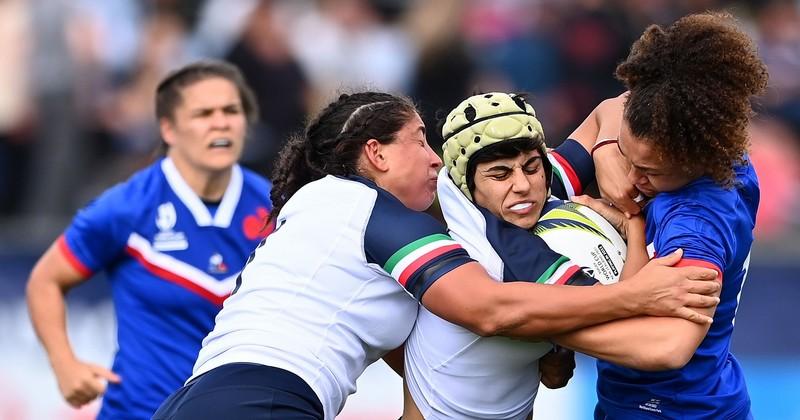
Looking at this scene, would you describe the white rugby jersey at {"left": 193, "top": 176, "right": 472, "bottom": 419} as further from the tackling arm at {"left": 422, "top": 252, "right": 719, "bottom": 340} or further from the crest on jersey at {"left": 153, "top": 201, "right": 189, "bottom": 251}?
the crest on jersey at {"left": 153, "top": 201, "right": 189, "bottom": 251}

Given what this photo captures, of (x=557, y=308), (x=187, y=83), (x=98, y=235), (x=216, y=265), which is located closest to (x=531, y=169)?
(x=557, y=308)

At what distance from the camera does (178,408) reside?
11.1 ft

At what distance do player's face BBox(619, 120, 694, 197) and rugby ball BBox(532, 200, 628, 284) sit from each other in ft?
0.58

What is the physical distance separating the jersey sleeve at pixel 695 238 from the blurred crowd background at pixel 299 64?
454 centimetres

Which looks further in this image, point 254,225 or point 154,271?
point 254,225

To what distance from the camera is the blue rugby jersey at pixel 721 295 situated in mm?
3285

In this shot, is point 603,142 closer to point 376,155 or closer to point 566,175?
point 566,175

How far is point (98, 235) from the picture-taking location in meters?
5.07

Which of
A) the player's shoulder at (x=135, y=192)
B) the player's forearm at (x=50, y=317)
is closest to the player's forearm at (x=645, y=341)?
the player's shoulder at (x=135, y=192)

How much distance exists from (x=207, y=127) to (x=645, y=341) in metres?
2.64

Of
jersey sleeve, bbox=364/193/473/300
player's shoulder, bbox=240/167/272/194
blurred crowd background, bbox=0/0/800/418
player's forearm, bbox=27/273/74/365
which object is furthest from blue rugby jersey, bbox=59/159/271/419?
blurred crowd background, bbox=0/0/800/418

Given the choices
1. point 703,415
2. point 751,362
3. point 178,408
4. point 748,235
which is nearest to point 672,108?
point 748,235

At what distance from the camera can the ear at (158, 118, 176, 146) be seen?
17.9 ft

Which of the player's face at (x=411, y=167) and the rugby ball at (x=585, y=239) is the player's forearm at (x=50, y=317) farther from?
the rugby ball at (x=585, y=239)
